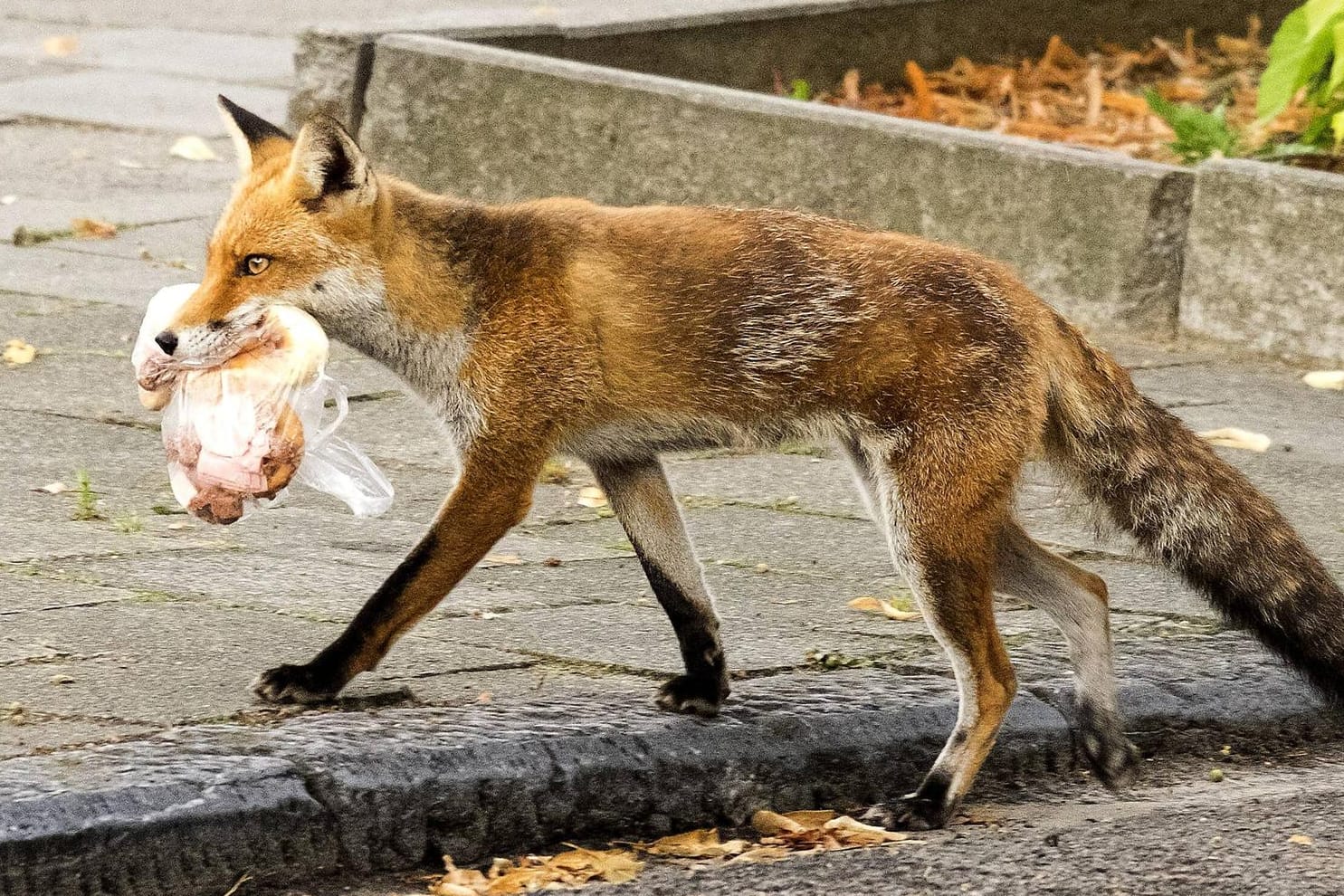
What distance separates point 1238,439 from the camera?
6574 millimetres

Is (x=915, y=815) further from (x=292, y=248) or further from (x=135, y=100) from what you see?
(x=135, y=100)

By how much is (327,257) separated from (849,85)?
5.74 meters

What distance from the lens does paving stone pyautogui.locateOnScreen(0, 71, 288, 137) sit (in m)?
10.8

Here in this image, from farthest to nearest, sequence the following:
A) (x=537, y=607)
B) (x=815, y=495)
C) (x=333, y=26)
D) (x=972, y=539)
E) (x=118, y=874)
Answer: (x=333, y=26), (x=815, y=495), (x=537, y=607), (x=972, y=539), (x=118, y=874)

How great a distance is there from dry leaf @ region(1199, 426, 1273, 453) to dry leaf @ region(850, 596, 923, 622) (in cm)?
183

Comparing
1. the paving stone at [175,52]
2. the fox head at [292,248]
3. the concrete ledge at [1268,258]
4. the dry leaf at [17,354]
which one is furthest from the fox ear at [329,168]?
the paving stone at [175,52]

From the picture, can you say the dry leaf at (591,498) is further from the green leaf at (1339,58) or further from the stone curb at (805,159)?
the green leaf at (1339,58)

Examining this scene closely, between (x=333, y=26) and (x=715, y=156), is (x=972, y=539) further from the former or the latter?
(x=333, y=26)

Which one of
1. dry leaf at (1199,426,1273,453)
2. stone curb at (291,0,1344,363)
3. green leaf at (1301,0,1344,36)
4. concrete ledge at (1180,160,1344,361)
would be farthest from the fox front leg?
green leaf at (1301,0,1344,36)

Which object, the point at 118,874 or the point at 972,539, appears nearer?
the point at 118,874

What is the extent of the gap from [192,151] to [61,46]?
273 centimetres

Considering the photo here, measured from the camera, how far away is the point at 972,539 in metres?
4.14

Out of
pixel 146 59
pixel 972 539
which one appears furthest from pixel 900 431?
pixel 146 59

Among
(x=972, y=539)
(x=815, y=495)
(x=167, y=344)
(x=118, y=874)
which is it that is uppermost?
(x=167, y=344)
